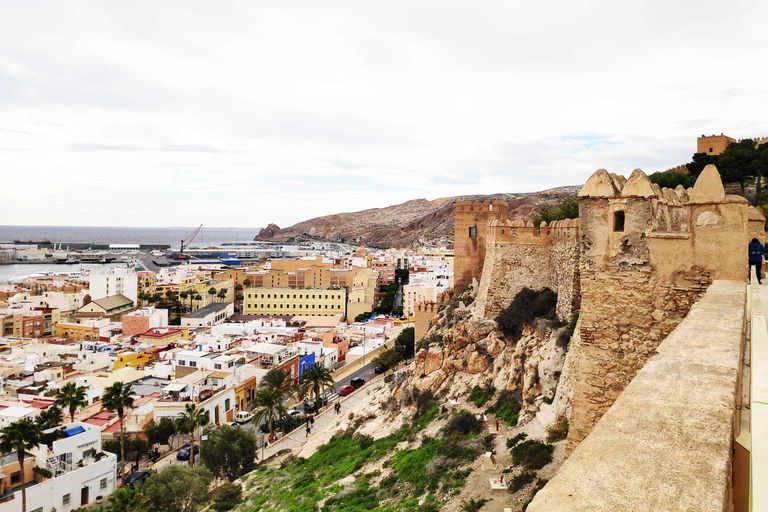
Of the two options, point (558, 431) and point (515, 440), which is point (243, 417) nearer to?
point (515, 440)

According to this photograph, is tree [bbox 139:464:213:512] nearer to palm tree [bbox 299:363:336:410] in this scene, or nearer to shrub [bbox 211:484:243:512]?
shrub [bbox 211:484:243:512]

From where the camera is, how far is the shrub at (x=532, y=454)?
9261mm

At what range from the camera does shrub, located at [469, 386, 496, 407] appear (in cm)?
1476

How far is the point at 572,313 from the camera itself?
13820 mm

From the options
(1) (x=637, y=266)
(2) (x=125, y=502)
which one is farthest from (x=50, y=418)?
(1) (x=637, y=266)

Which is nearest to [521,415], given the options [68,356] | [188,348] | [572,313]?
[572,313]

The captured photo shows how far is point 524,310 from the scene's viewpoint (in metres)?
17.0

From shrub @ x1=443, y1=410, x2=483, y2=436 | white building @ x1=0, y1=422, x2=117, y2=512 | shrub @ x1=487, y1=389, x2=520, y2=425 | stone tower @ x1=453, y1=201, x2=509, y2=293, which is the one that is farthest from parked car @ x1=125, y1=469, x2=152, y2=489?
shrub @ x1=487, y1=389, x2=520, y2=425

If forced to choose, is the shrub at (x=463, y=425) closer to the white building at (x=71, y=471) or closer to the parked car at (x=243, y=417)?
the white building at (x=71, y=471)

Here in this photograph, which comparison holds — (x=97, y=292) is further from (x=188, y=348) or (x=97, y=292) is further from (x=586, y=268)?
(x=586, y=268)

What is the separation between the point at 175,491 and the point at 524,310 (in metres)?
12.6

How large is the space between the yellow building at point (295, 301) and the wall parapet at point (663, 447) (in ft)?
190

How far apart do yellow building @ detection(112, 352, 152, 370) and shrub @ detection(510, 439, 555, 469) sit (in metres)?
30.3

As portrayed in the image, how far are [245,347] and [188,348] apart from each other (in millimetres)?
4962
